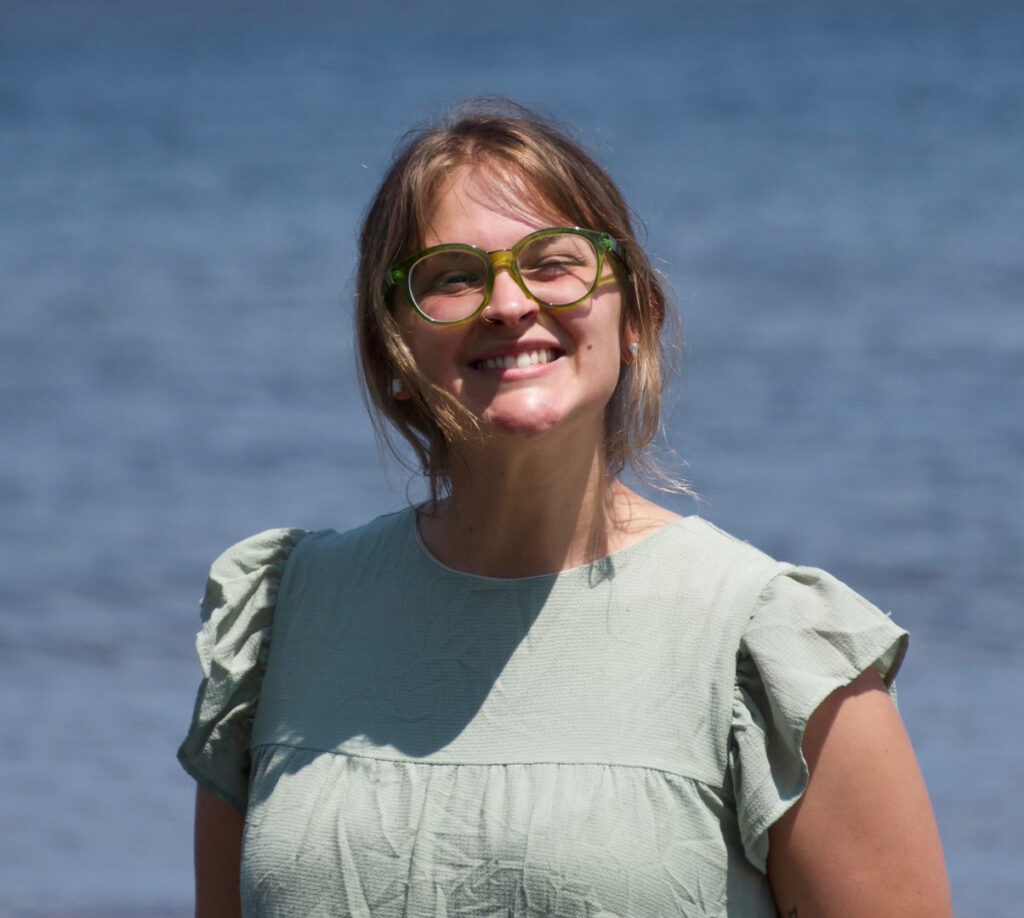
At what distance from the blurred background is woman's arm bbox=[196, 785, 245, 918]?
19.7 inches

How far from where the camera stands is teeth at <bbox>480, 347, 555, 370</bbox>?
1.86 m

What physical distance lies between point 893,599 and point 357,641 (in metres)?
3.32

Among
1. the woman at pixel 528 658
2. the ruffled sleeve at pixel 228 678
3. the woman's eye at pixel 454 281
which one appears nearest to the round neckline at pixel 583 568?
the woman at pixel 528 658

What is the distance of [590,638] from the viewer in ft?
6.25

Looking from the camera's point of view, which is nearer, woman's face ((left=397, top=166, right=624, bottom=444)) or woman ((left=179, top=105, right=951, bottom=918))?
woman ((left=179, top=105, right=951, bottom=918))

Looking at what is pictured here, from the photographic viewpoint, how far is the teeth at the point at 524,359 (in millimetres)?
1861

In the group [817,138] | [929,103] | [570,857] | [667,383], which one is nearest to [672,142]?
[817,138]

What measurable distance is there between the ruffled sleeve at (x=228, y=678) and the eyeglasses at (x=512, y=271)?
0.42 meters

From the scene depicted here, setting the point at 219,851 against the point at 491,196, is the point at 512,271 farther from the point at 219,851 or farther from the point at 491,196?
the point at 219,851

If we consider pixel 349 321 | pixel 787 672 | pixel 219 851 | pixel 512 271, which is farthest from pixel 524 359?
pixel 349 321

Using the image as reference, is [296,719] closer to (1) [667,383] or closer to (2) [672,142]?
(1) [667,383]

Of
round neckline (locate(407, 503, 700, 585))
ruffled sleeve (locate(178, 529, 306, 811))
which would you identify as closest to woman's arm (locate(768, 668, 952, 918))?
round neckline (locate(407, 503, 700, 585))

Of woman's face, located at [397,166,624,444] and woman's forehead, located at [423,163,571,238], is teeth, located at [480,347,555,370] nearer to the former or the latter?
woman's face, located at [397,166,624,444]

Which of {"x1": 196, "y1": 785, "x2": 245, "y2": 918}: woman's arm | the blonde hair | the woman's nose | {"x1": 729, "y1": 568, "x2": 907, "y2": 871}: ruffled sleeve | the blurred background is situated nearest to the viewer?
{"x1": 729, "y1": 568, "x2": 907, "y2": 871}: ruffled sleeve
